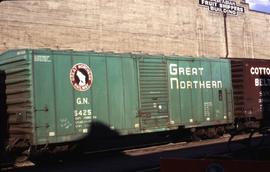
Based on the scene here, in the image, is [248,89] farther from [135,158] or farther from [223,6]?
[223,6]

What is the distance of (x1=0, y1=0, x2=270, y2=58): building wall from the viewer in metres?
26.6

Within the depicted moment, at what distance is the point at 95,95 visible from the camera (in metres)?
14.0

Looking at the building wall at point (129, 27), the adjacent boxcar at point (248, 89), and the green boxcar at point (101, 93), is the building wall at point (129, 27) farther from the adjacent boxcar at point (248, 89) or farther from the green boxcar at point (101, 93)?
the adjacent boxcar at point (248, 89)

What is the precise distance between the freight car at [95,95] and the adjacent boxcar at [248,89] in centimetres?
188

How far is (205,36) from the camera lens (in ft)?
129

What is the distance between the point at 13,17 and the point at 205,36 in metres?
18.4

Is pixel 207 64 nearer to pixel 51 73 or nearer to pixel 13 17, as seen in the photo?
pixel 51 73

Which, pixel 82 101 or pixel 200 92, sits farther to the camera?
pixel 200 92

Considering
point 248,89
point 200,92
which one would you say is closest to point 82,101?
point 200,92

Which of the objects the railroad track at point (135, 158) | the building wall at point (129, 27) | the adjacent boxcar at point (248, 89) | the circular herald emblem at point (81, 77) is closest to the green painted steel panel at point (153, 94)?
the railroad track at point (135, 158)

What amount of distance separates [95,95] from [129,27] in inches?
763

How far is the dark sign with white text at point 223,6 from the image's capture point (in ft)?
132

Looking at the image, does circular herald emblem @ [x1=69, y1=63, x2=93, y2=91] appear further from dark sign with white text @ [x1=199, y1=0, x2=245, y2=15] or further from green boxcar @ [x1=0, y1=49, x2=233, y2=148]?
dark sign with white text @ [x1=199, y1=0, x2=245, y2=15]

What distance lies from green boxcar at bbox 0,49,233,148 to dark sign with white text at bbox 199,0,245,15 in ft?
74.8
